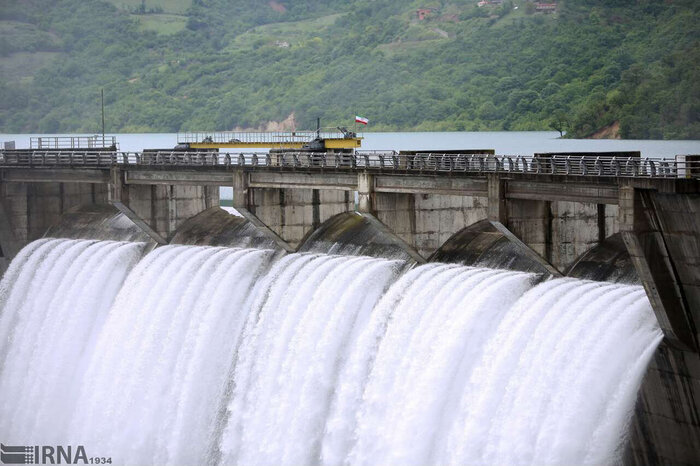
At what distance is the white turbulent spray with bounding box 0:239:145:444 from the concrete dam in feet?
0.41

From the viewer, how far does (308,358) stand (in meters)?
46.3

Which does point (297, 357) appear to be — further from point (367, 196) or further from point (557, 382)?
point (557, 382)

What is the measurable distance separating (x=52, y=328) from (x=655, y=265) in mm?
37229

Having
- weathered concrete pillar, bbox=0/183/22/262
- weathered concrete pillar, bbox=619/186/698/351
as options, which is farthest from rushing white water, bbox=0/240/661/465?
weathered concrete pillar, bbox=0/183/22/262

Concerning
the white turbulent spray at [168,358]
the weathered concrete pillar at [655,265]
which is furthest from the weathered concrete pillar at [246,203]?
the weathered concrete pillar at [655,265]

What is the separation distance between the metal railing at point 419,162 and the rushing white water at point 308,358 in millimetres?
4017

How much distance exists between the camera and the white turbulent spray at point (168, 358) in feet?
169

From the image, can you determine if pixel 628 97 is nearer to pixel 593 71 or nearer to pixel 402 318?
pixel 593 71

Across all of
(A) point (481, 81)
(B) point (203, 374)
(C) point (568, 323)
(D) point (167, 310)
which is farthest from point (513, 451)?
(A) point (481, 81)

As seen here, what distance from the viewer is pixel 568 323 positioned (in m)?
36.2

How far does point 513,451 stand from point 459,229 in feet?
55.8

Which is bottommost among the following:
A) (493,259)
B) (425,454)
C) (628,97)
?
(425,454)

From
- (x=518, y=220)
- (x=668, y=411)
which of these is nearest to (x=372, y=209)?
(x=518, y=220)

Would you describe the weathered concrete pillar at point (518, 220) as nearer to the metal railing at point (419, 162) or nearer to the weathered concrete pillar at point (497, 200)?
the weathered concrete pillar at point (497, 200)
